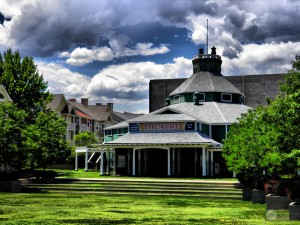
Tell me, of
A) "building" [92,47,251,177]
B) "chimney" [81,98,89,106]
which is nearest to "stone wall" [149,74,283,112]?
"building" [92,47,251,177]

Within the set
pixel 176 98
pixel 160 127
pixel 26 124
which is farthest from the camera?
pixel 176 98

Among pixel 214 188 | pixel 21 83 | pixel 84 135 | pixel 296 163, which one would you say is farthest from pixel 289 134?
pixel 84 135

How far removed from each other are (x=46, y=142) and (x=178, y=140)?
12246mm

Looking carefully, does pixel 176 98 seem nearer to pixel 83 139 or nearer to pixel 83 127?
pixel 83 139

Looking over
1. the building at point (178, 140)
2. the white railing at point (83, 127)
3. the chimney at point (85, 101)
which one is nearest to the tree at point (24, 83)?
the building at point (178, 140)

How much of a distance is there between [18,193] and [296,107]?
62.5 feet

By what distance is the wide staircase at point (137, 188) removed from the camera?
26870 mm

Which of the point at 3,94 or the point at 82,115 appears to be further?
the point at 82,115

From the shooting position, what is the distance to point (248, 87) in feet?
257

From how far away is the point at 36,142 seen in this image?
119 ft

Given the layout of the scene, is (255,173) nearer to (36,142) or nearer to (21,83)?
(36,142)

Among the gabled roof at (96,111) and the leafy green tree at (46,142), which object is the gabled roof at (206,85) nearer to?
the leafy green tree at (46,142)

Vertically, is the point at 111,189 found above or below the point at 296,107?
below

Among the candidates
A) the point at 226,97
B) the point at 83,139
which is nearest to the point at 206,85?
the point at 226,97
